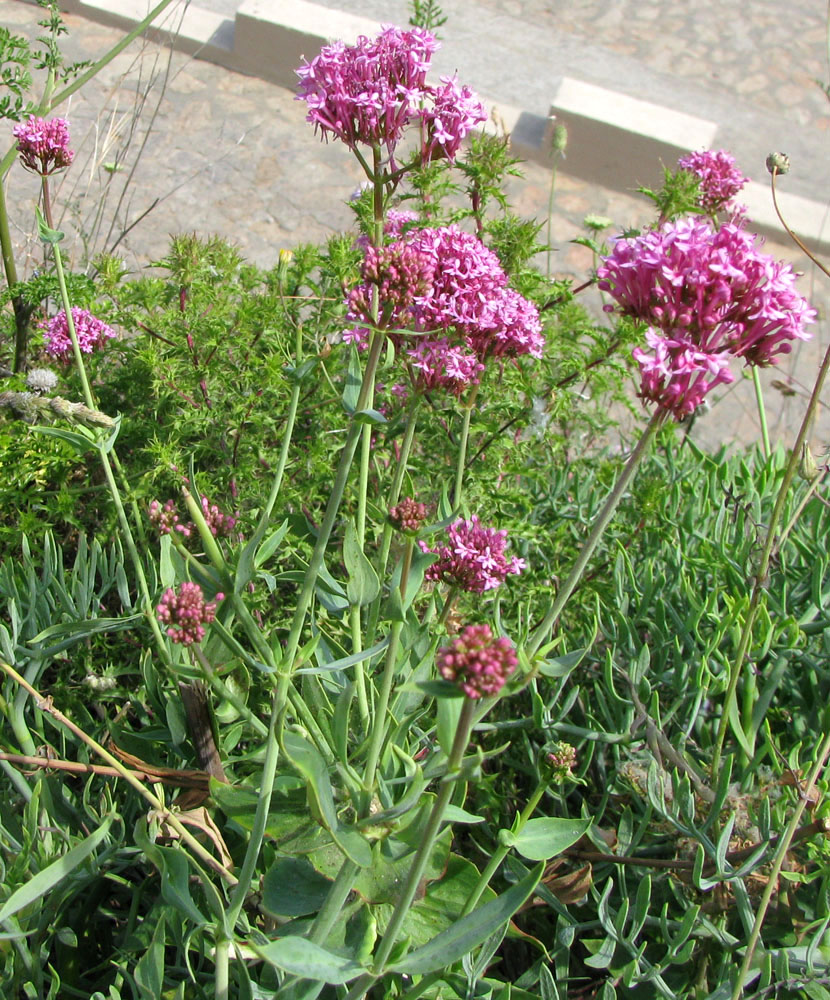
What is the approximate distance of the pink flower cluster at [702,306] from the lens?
3.90 ft

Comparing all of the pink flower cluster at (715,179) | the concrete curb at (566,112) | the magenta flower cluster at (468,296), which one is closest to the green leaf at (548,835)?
the magenta flower cluster at (468,296)

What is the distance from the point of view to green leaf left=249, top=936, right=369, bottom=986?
43.2 inches

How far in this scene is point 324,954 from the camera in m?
1.16

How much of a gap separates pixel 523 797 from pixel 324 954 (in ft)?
3.36

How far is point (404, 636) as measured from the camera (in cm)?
167

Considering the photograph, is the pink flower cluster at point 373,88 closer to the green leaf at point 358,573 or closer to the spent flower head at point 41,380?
the green leaf at point 358,573

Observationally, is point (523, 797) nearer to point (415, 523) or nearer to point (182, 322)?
point (415, 523)

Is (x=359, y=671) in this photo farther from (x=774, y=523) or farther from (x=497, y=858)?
(x=774, y=523)

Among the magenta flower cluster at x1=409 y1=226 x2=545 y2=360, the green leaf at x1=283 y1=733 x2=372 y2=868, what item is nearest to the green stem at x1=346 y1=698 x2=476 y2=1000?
the green leaf at x1=283 y1=733 x2=372 y2=868

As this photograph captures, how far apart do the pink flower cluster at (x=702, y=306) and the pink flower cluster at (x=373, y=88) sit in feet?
1.68

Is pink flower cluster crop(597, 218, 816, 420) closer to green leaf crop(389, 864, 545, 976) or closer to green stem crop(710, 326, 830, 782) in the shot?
green stem crop(710, 326, 830, 782)

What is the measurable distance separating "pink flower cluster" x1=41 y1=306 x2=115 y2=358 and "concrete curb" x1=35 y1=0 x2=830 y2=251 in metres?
3.98

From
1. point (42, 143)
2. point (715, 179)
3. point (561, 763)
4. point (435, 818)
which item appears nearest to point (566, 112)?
point (715, 179)

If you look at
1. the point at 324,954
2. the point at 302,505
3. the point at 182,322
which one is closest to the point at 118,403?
the point at 182,322
